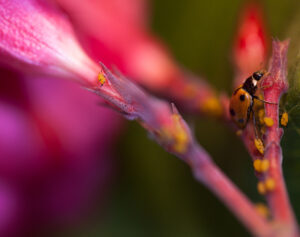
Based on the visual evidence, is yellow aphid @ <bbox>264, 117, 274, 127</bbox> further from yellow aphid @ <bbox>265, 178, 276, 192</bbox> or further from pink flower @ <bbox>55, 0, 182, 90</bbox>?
pink flower @ <bbox>55, 0, 182, 90</bbox>

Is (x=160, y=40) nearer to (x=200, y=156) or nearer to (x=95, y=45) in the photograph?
(x=95, y=45)

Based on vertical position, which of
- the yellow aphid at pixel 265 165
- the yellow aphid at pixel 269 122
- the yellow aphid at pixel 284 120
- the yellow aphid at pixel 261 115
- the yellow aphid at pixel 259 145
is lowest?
the yellow aphid at pixel 265 165

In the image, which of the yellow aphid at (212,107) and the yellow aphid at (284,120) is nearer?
the yellow aphid at (284,120)

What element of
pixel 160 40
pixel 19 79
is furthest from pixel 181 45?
pixel 19 79

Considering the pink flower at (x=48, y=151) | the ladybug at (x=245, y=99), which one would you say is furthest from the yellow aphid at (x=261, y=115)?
the pink flower at (x=48, y=151)

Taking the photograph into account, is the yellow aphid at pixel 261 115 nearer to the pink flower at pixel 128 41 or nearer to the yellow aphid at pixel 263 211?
the yellow aphid at pixel 263 211

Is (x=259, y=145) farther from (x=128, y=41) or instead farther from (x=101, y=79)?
(x=128, y=41)

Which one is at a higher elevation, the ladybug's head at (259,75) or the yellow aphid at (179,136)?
the ladybug's head at (259,75)

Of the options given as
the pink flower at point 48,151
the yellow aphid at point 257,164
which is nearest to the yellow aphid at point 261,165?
the yellow aphid at point 257,164
